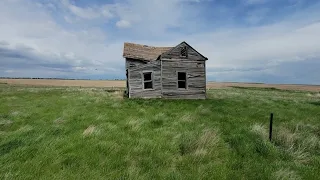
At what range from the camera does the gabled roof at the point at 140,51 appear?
27438 mm

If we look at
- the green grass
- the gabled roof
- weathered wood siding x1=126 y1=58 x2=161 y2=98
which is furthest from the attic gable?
the green grass

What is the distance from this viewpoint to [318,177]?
635 cm

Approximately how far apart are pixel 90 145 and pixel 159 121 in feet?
16.7

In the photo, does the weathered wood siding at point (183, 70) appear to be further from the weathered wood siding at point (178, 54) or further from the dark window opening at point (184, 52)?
the dark window opening at point (184, 52)

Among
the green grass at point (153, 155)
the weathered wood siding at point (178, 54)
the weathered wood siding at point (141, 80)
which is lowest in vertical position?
the green grass at point (153, 155)

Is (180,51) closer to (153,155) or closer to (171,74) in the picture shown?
(171,74)

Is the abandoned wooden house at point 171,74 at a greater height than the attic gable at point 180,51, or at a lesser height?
lesser

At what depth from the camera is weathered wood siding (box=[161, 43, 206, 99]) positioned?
26.5 m

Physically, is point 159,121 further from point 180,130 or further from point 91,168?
point 91,168

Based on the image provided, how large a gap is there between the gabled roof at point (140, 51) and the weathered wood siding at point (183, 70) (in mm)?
2013

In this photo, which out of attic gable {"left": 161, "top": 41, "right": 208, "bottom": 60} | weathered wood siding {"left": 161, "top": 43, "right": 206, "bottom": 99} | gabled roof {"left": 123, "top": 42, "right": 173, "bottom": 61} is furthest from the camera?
gabled roof {"left": 123, "top": 42, "right": 173, "bottom": 61}

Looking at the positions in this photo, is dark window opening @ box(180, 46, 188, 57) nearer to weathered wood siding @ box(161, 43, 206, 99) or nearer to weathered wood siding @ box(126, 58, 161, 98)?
weathered wood siding @ box(161, 43, 206, 99)

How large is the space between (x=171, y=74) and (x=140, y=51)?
434 centimetres

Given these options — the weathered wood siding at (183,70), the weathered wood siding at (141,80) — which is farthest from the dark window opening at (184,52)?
the weathered wood siding at (141,80)
